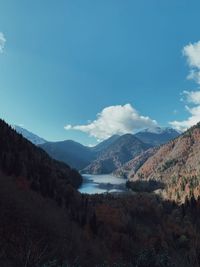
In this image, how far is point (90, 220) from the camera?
13625cm

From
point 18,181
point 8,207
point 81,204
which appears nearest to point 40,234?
point 8,207

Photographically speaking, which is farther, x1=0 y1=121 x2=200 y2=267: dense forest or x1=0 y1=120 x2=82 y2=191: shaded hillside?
x1=0 y1=120 x2=82 y2=191: shaded hillside

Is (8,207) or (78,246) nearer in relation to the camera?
(8,207)

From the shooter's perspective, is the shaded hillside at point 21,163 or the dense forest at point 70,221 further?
the shaded hillside at point 21,163

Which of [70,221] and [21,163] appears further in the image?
[21,163]

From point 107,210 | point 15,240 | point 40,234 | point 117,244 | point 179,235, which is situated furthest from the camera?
point 107,210

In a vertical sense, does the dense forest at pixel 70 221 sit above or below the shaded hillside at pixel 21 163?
below

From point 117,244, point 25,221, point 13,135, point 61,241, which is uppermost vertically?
point 13,135

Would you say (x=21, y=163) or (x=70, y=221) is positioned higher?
(x=21, y=163)

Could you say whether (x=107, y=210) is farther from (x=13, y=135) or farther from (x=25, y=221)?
(x=25, y=221)

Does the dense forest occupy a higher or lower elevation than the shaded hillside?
lower

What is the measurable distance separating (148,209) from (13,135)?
98.8 m

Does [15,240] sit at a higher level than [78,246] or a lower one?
higher

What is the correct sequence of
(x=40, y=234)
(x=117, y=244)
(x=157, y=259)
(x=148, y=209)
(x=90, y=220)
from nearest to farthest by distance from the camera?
(x=157, y=259) < (x=40, y=234) < (x=117, y=244) < (x=90, y=220) < (x=148, y=209)
